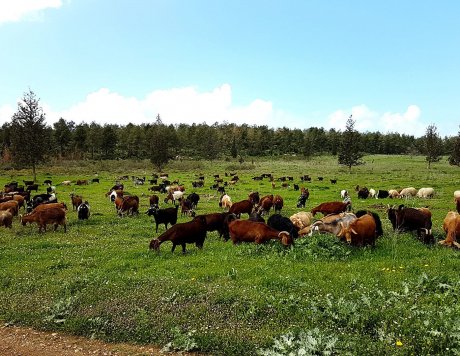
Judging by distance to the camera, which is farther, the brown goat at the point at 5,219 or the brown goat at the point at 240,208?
the brown goat at the point at 240,208

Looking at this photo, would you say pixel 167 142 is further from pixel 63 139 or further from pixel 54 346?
pixel 54 346

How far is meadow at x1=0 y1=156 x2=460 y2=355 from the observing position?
810 centimetres

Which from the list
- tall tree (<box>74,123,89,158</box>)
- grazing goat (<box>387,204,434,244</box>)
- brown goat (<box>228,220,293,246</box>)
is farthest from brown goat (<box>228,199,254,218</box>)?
tall tree (<box>74,123,89,158</box>)

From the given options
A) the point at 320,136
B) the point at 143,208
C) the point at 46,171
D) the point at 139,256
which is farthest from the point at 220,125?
the point at 139,256

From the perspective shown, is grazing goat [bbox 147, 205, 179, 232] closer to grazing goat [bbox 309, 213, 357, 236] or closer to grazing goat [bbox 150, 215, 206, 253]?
grazing goat [bbox 150, 215, 206, 253]

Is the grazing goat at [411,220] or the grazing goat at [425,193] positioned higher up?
the grazing goat at [411,220]

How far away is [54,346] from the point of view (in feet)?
28.5

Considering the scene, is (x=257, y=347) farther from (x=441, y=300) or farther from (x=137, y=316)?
(x=441, y=300)

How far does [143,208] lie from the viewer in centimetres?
2992

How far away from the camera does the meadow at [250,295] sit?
8102 millimetres

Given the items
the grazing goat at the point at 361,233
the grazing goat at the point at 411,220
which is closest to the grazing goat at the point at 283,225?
the grazing goat at the point at 361,233

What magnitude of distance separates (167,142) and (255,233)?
72.8 meters

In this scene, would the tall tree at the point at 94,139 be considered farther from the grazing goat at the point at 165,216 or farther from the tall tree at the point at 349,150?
the grazing goat at the point at 165,216

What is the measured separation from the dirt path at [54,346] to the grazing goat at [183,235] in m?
5.64
